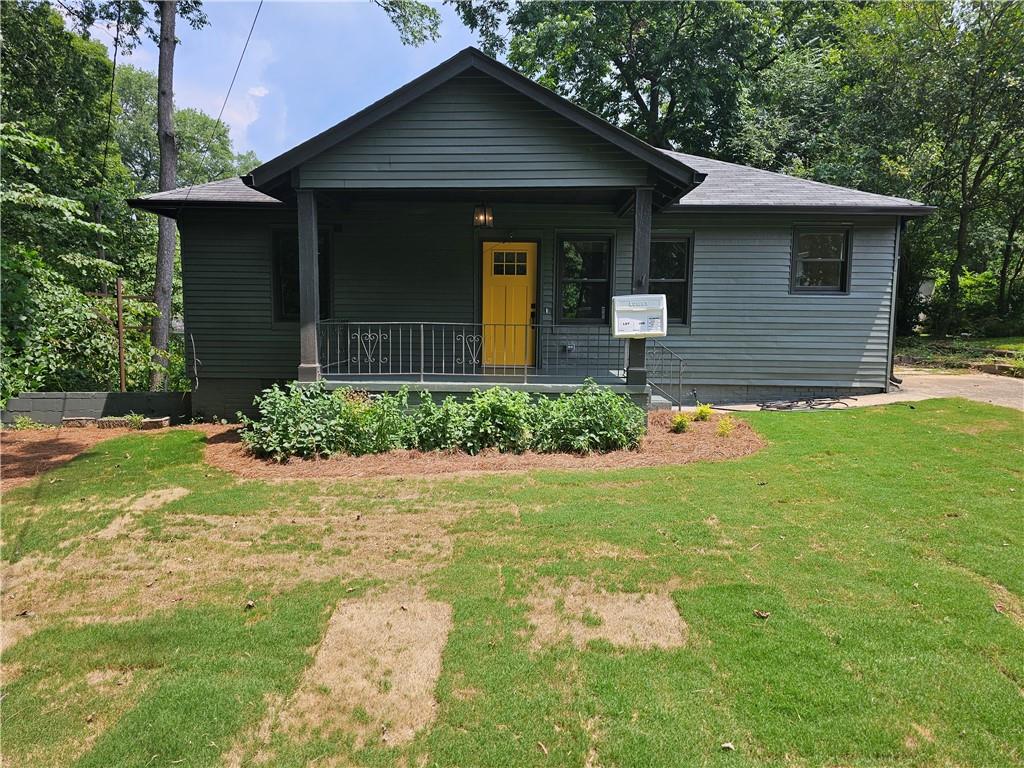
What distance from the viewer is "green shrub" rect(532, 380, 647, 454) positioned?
6.80 meters

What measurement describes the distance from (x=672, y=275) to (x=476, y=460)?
5.60 m

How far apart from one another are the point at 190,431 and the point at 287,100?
8.44 meters

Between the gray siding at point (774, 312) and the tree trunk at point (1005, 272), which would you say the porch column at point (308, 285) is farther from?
the tree trunk at point (1005, 272)

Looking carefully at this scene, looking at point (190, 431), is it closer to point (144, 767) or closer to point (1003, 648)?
point (144, 767)

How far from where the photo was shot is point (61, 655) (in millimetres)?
2846

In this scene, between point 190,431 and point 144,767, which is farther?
point 190,431

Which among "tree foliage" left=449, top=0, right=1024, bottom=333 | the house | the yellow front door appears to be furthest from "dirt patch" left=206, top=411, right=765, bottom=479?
"tree foliage" left=449, top=0, right=1024, bottom=333

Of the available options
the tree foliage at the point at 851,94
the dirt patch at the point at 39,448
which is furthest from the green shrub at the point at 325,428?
the tree foliage at the point at 851,94

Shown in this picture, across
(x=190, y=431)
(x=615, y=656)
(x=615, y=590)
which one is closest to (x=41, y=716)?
(x=615, y=656)

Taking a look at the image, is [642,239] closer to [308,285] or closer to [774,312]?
[774,312]

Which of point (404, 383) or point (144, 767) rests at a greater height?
point (404, 383)

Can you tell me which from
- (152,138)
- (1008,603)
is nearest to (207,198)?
(1008,603)

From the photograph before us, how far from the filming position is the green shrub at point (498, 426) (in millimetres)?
6820

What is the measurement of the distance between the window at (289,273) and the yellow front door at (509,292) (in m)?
2.78
